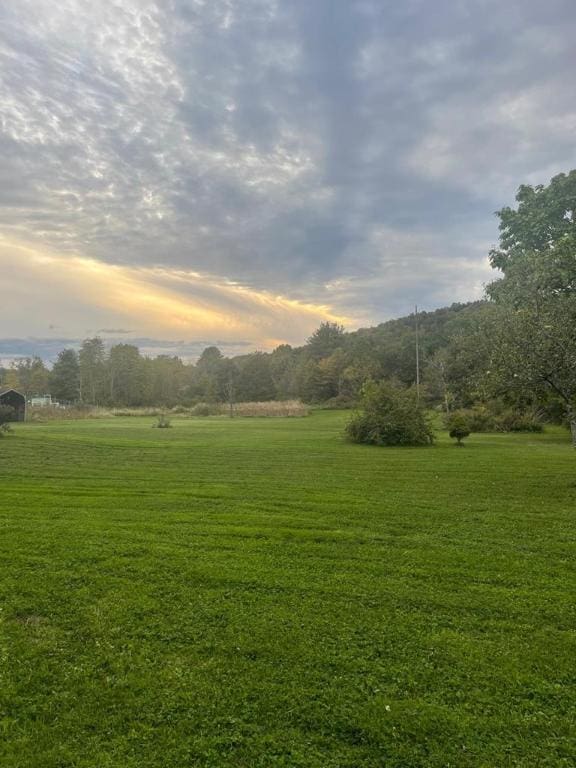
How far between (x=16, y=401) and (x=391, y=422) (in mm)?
32370

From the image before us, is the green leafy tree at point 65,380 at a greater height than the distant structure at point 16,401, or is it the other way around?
the green leafy tree at point 65,380

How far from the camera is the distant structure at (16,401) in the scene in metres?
35.8

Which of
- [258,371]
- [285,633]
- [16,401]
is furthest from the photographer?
[258,371]

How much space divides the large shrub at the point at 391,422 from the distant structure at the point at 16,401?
29411 mm

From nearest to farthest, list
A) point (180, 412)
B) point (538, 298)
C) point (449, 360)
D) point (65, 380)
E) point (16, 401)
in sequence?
point (538, 298) → point (16, 401) → point (449, 360) → point (180, 412) → point (65, 380)

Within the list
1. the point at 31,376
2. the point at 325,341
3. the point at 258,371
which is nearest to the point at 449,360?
the point at 325,341

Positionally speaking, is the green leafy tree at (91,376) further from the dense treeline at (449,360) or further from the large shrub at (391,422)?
the large shrub at (391,422)

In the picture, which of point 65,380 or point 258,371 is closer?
point 65,380

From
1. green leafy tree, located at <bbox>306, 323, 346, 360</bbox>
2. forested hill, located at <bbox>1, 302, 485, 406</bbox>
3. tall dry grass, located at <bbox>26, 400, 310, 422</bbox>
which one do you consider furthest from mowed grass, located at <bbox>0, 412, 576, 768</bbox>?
green leafy tree, located at <bbox>306, 323, 346, 360</bbox>

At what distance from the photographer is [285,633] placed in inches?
149

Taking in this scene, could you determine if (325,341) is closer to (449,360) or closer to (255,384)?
(255,384)

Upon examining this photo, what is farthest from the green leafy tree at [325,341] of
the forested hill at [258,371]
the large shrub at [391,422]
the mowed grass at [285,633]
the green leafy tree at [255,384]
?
the mowed grass at [285,633]

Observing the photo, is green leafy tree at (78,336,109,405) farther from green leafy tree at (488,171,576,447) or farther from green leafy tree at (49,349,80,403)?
green leafy tree at (488,171,576,447)

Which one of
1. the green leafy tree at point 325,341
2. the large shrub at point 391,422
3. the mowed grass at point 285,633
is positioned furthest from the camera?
the green leafy tree at point 325,341
